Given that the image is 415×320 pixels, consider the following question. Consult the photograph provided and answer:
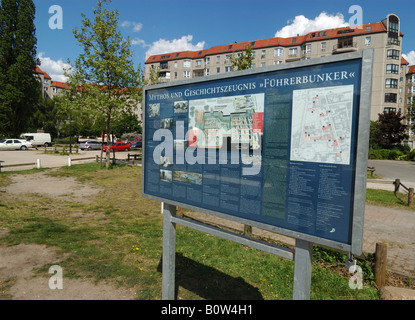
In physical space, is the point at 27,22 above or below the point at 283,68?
above

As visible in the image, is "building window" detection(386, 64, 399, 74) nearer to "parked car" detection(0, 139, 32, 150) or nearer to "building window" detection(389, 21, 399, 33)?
"building window" detection(389, 21, 399, 33)

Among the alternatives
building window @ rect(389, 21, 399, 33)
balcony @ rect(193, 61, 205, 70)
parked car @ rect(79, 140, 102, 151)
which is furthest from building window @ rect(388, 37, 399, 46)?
parked car @ rect(79, 140, 102, 151)

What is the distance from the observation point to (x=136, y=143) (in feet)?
151

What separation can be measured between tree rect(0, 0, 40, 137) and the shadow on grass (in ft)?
151

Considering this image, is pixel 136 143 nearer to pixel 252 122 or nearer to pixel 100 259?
pixel 100 259

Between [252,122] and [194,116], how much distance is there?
0.85 m

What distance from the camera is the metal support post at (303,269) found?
102 inches

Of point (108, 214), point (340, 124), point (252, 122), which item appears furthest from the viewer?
point (108, 214)

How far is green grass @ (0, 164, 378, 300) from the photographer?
14.4 feet

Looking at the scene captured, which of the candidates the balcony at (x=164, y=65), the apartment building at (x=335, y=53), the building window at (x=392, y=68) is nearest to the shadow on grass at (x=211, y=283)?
the apartment building at (x=335, y=53)

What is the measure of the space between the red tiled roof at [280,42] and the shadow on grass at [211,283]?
5503cm

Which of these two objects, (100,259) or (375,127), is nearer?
(100,259)

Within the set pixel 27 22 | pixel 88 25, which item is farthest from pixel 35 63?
pixel 88 25

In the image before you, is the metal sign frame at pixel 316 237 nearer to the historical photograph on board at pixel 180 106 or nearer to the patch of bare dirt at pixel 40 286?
the historical photograph on board at pixel 180 106
